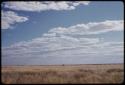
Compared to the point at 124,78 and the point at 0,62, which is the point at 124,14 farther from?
the point at 0,62

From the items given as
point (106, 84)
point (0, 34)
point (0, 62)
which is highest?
point (0, 34)

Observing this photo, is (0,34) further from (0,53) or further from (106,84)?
(106,84)

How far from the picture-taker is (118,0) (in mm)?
7535

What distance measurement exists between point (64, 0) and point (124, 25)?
6.24 feet

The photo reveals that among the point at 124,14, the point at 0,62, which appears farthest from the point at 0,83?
the point at 124,14

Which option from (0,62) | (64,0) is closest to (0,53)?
(0,62)

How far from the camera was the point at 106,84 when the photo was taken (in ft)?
26.3

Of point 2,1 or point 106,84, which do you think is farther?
point 106,84

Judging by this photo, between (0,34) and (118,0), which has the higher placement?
(118,0)

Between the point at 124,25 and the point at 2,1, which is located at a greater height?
the point at 2,1

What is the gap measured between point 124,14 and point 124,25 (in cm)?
33

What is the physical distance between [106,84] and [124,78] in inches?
24.5

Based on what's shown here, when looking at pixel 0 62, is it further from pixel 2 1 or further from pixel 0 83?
pixel 2 1

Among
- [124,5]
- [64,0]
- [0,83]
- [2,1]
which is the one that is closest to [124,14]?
[124,5]
